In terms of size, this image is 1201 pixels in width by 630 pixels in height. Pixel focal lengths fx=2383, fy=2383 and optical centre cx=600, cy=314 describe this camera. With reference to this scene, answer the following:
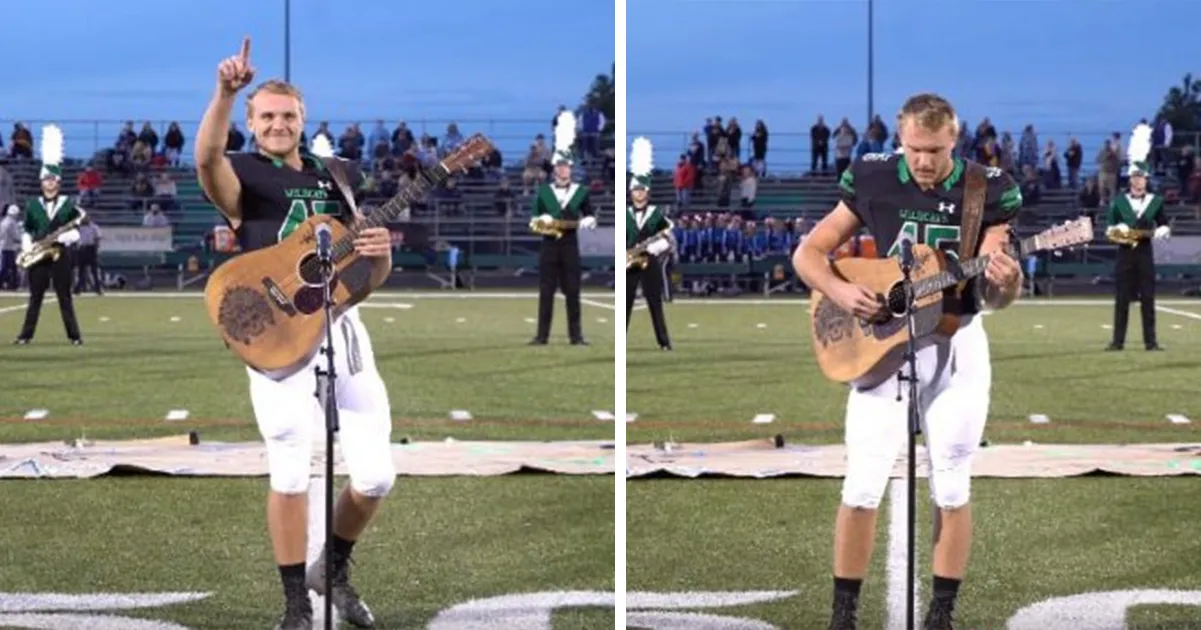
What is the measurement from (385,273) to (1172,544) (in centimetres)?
145

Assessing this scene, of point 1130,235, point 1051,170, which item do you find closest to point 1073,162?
point 1051,170

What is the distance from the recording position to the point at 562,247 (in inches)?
336

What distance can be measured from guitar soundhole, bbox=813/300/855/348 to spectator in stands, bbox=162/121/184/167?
5.69ft

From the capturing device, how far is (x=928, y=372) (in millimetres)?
3223

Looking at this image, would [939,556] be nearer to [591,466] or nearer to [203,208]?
[591,466]

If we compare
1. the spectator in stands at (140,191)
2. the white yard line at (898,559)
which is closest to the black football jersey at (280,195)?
the white yard line at (898,559)

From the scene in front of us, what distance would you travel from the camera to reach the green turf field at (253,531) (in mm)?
3510

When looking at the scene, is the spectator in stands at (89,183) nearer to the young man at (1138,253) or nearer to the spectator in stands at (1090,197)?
the spectator in stands at (1090,197)

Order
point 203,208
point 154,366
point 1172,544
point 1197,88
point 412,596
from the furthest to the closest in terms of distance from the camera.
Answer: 1. point 154,366
2. point 203,208
3. point 1197,88
4. point 1172,544
5. point 412,596

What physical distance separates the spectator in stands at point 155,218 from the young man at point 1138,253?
2900 millimetres

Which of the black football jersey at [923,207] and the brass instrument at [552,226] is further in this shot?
the brass instrument at [552,226]

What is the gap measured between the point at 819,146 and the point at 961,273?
2040mm

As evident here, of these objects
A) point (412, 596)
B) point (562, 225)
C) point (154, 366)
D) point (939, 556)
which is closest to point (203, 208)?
point (154, 366)

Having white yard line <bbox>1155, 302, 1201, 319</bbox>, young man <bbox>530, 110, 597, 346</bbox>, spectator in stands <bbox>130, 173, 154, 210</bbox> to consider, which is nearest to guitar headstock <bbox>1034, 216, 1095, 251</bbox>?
spectator in stands <bbox>130, 173, 154, 210</bbox>
